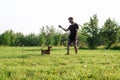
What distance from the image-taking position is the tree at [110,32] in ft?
179

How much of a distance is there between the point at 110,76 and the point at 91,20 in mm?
48470

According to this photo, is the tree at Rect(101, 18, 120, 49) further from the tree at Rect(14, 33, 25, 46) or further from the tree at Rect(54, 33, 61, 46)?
the tree at Rect(14, 33, 25, 46)

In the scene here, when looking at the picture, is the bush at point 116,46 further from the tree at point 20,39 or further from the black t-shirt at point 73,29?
the black t-shirt at point 73,29

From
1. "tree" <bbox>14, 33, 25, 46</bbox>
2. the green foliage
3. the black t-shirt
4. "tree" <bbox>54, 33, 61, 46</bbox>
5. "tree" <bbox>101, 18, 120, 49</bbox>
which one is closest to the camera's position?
the black t-shirt

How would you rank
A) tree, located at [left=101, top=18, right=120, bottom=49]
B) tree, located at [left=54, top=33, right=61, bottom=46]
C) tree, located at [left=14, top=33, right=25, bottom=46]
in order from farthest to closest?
tree, located at [left=14, top=33, right=25, bottom=46] < tree, located at [left=54, top=33, right=61, bottom=46] < tree, located at [left=101, top=18, right=120, bottom=49]

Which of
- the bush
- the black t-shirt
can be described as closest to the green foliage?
the bush

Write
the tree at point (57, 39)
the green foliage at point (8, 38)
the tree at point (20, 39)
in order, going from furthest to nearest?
the tree at point (20, 39), the tree at point (57, 39), the green foliage at point (8, 38)

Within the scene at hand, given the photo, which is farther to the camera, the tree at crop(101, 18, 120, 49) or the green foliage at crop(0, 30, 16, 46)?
the green foliage at crop(0, 30, 16, 46)

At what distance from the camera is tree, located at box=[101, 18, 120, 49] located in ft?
179

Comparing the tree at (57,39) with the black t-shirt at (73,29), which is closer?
the black t-shirt at (73,29)

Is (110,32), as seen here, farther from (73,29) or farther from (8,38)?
(73,29)

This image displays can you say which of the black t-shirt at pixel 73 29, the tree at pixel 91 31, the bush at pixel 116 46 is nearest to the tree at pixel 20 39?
the tree at pixel 91 31

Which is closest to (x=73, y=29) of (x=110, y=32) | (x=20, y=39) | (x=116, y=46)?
(x=116, y=46)

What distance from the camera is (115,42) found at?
181 ft
